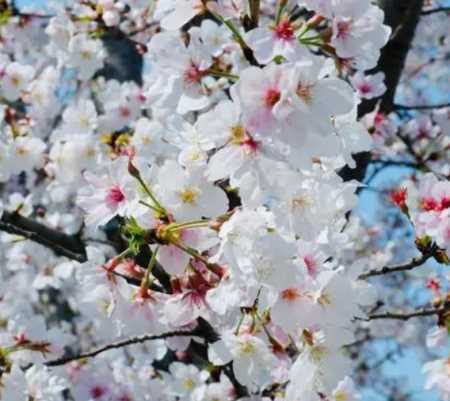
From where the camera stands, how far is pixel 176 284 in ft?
6.20

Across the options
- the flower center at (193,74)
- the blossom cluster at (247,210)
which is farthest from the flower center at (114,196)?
the flower center at (193,74)

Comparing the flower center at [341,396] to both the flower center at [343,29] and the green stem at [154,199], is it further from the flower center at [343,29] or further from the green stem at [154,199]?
the flower center at [343,29]

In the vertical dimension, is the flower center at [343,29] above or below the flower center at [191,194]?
above

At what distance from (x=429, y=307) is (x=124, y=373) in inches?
48.7

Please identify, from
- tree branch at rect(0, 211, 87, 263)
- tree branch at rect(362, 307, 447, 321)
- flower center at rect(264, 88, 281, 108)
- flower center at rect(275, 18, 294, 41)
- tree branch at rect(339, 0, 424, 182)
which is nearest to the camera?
flower center at rect(264, 88, 281, 108)

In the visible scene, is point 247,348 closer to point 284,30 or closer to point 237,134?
point 237,134

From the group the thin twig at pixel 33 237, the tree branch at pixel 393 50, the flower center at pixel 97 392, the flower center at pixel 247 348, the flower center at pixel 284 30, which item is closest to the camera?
the flower center at pixel 284 30

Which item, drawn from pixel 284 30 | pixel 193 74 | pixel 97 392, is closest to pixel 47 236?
pixel 97 392

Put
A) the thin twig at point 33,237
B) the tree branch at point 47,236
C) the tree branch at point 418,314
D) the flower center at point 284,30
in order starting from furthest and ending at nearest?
the tree branch at point 47,236
the thin twig at point 33,237
the tree branch at point 418,314
the flower center at point 284,30

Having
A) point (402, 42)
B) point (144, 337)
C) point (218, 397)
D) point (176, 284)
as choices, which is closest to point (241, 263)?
point (176, 284)

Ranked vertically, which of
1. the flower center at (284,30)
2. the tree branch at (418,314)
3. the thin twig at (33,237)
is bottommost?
the tree branch at (418,314)

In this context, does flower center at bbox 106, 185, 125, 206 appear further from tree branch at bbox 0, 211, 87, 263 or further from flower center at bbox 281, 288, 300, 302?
tree branch at bbox 0, 211, 87, 263

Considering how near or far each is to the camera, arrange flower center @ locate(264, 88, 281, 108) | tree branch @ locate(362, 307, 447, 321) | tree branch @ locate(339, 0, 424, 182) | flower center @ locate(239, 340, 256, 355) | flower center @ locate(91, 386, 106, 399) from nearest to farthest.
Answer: flower center @ locate(264, 88, 281, 108), flower center @ locate(239, 340, 256, 355), tree branch @ locate(362, 307, 447, 321), flower center @ locate(91, 386, 106, 399), tree branch @ locate(339, 0, 424, 182)

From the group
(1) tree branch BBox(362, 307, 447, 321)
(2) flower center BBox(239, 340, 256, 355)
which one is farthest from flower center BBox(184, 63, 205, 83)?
(1) tree branch BBox(362, 307, 447, 321)
